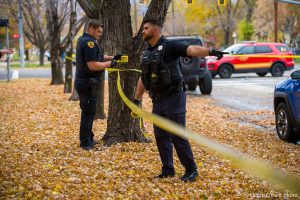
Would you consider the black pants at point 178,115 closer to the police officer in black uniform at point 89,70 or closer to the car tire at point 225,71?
the police officer in black uniform at point 89,70

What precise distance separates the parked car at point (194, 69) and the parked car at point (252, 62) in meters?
8.75

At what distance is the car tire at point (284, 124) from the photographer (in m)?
9.67

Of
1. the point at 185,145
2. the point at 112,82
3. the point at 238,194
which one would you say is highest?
the point at 112,82

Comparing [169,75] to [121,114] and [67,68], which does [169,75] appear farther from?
[67,68]

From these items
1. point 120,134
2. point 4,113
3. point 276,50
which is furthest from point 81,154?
point 276,50

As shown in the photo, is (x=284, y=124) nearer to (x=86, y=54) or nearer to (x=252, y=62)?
(x=86, y=54)

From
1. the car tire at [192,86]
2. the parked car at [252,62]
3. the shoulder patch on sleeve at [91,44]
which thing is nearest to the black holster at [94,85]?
the shoulder patch on sleeve at [91,44]

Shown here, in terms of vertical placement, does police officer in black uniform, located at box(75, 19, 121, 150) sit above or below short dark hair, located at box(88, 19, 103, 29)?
below

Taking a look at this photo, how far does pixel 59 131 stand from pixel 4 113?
3.67 metres

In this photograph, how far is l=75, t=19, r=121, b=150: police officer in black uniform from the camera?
8484 mm

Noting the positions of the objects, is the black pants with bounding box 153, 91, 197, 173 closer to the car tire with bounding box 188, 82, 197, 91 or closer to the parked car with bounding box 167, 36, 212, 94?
the parked car with bounding box 167, 36, 212, 94

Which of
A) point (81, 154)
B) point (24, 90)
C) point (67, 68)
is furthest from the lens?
point (24, 90)

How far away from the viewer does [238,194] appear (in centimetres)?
609

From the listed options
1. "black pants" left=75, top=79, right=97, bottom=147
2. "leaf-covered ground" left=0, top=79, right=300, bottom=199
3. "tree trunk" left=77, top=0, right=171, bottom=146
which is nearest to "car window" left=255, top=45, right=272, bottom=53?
"leaf-covered ground" left=0, top=79, right=300, bottom=199
